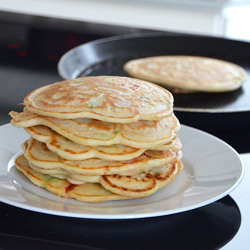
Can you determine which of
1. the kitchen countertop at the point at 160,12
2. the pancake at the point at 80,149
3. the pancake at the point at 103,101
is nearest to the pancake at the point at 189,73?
the pancake at the point at 103,101

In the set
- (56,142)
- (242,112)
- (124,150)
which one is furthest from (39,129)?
(242,112)

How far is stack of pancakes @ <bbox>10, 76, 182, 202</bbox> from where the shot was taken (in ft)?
3.02

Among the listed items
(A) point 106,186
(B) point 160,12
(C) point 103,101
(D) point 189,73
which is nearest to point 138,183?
(A) point 106,186

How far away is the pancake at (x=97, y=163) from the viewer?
0.93 metres

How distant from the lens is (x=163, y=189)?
3.28 ft

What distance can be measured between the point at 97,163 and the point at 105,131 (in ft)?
0.21

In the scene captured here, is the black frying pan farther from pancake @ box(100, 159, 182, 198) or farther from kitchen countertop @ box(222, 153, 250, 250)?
pancake @ box(100, 159, 182, 198)

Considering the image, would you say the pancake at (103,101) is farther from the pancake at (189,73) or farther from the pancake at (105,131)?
the pancake at (189,73)

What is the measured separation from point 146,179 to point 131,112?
0.46 feet

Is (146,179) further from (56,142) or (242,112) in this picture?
(242,112)

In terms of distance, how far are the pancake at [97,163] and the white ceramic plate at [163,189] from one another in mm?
54

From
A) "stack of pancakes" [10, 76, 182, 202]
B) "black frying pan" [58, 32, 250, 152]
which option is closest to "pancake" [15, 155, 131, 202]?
"stack of pancakes" [10, 76, 182, 202]

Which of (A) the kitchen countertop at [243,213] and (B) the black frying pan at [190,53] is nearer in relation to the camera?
(A) the kitchen countertop at [243,213]

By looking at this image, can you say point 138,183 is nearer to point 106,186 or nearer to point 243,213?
point 106,186
